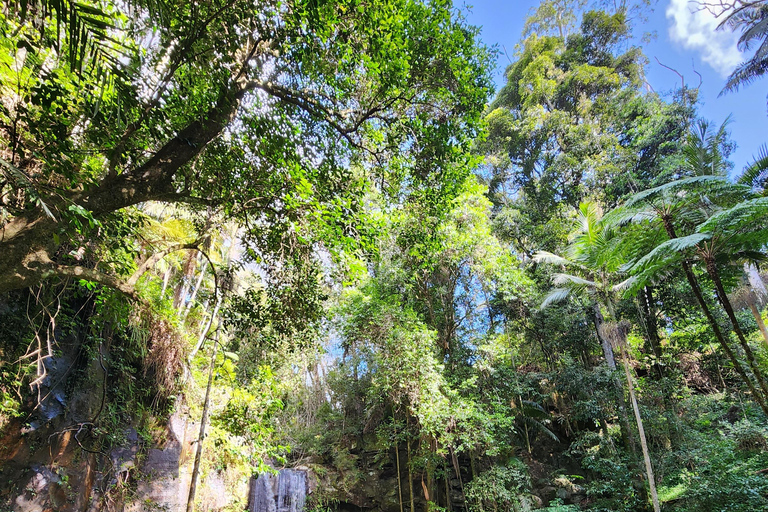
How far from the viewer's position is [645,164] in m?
12.2

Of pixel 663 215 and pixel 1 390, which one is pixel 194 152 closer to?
pixel 1 390

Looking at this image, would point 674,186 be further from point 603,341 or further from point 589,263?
point 603,341

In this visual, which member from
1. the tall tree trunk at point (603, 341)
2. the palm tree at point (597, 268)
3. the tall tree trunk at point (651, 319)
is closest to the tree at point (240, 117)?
the palm tree at point (597, 268)

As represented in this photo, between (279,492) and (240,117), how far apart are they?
34.2 feet

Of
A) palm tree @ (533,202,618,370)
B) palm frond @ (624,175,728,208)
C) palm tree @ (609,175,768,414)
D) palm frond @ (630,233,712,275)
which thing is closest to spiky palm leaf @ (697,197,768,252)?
palm tree @ (609,175,768,414)

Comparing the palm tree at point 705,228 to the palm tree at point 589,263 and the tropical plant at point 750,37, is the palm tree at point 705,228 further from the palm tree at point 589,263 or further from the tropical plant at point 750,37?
the tropical plant at point 750,37

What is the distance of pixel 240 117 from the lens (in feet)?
12.1

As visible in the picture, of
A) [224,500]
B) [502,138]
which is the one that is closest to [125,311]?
[224,500]

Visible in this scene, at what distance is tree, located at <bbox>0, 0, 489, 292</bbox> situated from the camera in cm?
256

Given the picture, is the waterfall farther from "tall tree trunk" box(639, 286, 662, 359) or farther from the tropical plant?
the tropical plant

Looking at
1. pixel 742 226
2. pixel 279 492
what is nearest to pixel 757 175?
pixel 742 226

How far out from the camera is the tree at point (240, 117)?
2562 millimetres

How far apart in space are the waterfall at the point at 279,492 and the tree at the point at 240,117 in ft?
27.3

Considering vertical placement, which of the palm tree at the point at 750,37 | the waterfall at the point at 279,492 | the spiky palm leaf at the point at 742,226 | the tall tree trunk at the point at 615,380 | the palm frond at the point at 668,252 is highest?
the palm tree at the point at 750,37
